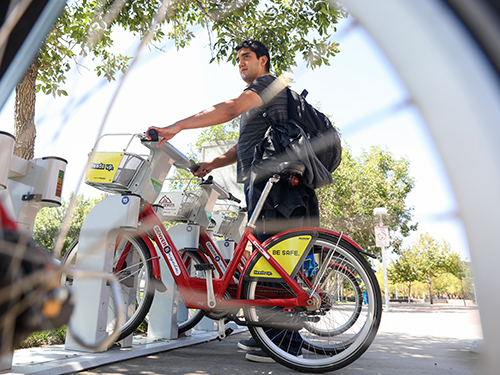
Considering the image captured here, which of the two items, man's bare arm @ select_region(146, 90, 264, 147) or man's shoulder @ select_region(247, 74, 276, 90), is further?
man's shoulder @ select_region(247, 74, 276, 90)

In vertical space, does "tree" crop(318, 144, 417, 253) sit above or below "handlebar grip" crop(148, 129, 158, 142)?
below

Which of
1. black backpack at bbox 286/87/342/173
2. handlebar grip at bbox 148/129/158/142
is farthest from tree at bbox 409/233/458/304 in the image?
black backpack at bbox 286/87/342/173

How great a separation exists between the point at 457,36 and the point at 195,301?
75.7 inches

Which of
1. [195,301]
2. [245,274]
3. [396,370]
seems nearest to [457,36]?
[245,274]

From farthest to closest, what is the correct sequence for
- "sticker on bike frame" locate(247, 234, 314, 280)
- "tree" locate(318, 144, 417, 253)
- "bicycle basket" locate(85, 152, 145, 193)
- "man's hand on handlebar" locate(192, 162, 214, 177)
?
"man's hand on handlebar" locate(192, 162, 214, 177) < "bicycle basket" locate(85, 152, 145, 193) < "sticker on bike frame" locate(247, 234, 314, 280) < "tree" locate(318, 144, 417, 253)

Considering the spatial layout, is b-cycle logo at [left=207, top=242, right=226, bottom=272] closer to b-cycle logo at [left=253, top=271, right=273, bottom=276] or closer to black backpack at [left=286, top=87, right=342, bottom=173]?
b-cycle logo at [left=253, top=271, right=273, bottom=276]

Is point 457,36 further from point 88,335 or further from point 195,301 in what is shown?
point 88,335

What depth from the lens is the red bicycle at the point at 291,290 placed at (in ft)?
6.01

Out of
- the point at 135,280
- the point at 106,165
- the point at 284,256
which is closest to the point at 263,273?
the point at 284,256

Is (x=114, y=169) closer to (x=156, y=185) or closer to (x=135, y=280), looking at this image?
(x=156, y=185)

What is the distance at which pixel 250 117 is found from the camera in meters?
2.28

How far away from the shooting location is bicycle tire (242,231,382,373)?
1.78m

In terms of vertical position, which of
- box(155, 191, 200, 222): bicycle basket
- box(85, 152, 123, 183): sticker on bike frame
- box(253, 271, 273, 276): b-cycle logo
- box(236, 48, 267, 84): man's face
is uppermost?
box(236, 48, 267, 84): man's face

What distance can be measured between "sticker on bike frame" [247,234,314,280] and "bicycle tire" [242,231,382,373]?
0.07ft
